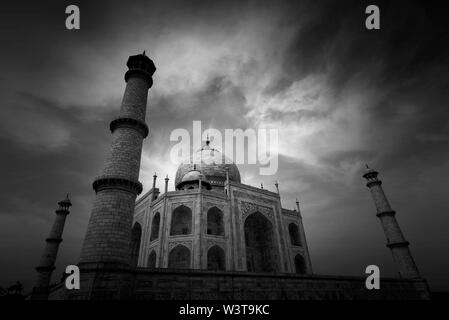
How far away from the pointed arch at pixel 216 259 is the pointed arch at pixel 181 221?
2.24 m

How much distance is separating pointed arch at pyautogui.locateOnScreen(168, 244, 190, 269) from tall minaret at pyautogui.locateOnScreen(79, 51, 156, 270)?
909 cm

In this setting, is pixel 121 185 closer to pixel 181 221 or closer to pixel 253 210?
pixel 181 221

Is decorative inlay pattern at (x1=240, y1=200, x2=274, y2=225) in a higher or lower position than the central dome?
lower

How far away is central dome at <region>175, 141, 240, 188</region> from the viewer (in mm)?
25562

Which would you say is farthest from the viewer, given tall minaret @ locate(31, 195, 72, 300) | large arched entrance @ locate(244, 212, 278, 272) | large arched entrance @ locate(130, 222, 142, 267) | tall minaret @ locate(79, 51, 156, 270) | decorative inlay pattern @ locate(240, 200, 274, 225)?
large arched entrance @ locate(130, 222, 142, 267)

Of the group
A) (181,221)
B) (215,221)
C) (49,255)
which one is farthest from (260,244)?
(49,255)

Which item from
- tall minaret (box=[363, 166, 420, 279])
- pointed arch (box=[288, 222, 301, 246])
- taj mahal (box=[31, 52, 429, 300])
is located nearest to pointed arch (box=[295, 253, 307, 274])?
taj mahal (box=[31, 52, 429, 300])

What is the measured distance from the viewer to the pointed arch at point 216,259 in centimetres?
1814

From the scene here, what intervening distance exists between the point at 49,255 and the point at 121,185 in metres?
11.3

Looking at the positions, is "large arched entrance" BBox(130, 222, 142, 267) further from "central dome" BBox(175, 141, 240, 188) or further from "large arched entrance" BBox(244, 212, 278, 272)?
"large arched entrance" BBox(244, 212, 278, 272)

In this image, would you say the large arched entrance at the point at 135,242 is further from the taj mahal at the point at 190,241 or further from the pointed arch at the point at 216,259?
the pointed arch at the point at 216,259

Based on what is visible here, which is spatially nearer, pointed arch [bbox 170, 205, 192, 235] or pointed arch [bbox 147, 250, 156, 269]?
pointed arch [bbox 147, 250, 156, 269]
